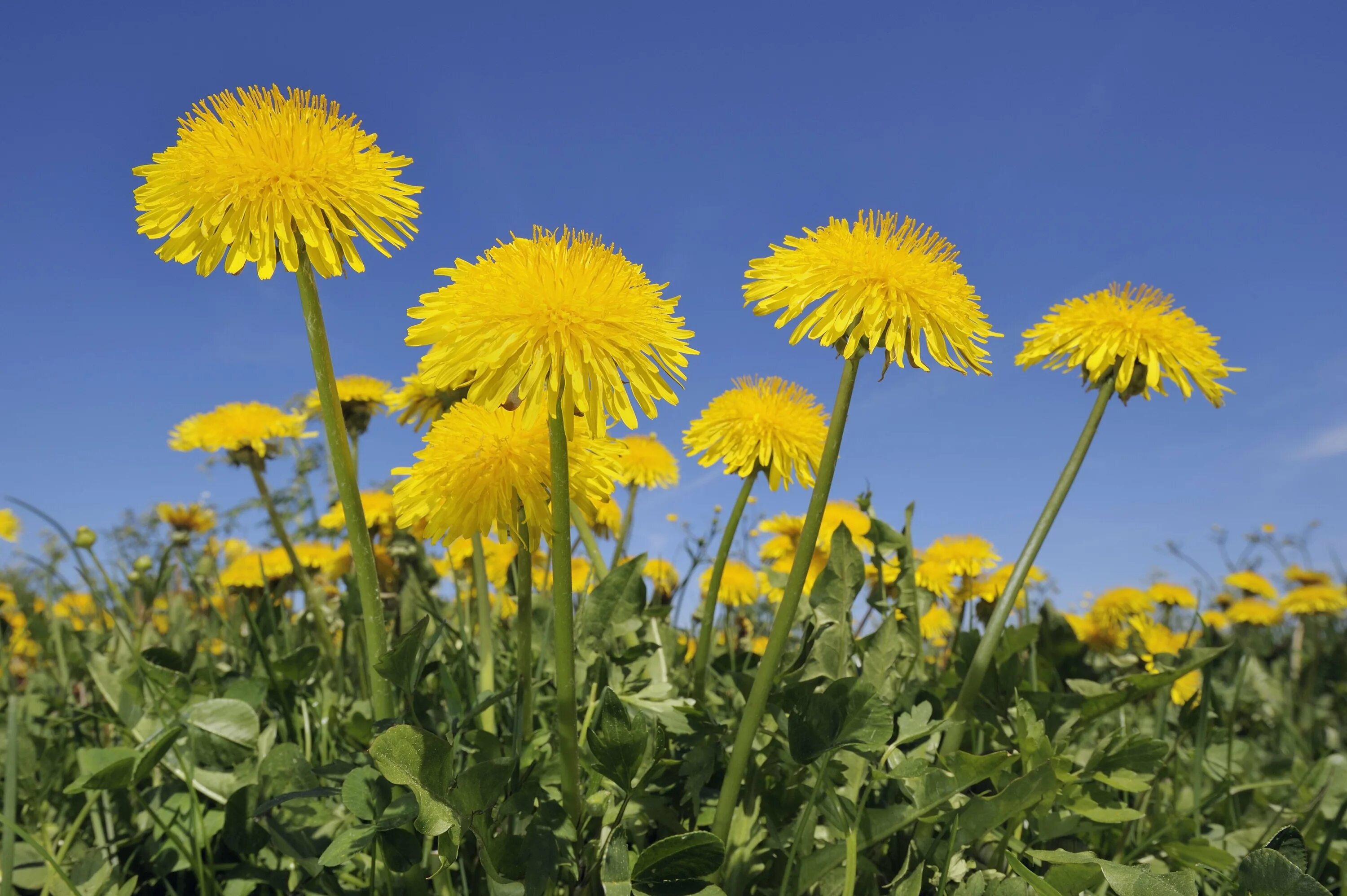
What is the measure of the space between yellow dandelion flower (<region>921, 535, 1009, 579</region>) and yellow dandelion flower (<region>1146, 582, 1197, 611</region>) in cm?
172

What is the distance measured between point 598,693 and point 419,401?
106cm

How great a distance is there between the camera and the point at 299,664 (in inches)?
81.1

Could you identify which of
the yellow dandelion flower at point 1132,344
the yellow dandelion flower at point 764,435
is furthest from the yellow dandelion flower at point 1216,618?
the yellow dandelion flower at point 764,435

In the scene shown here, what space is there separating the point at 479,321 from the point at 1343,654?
6860 mm

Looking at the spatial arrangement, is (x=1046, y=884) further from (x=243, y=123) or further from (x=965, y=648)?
(x=243, y=123)

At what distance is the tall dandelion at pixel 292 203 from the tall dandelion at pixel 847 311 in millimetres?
663

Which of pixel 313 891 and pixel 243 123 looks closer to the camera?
pixel 243 123

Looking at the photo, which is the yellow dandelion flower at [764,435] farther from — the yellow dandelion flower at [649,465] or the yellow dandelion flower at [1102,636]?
the yellow dandelion flower at [1102,636]

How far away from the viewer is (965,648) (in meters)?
2.18

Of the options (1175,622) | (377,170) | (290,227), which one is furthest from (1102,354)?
(1175,622)

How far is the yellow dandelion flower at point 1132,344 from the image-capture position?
1.99 meters

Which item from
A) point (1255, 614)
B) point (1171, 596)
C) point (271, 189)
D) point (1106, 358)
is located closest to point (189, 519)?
point (271, 189)

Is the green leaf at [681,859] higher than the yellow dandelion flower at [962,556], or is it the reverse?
the yellow dandelion flower at [962,556]

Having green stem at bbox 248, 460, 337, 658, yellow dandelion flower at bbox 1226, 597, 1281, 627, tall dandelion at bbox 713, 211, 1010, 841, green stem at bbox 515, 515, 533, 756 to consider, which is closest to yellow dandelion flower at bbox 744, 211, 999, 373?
→ tall dandelion at bbox 713, 211, 1010, 841
